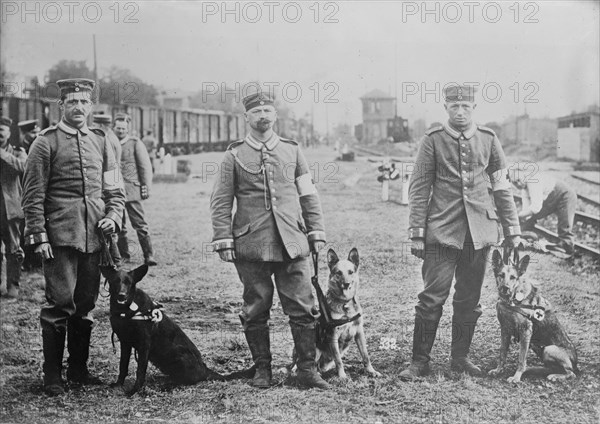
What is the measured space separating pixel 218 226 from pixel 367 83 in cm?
133

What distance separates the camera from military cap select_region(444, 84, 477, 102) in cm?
375

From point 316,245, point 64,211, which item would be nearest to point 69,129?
point 64,211

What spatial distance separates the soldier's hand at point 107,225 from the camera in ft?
12.3

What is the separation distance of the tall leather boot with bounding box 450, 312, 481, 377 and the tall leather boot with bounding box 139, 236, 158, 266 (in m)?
2.00

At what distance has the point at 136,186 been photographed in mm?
4340

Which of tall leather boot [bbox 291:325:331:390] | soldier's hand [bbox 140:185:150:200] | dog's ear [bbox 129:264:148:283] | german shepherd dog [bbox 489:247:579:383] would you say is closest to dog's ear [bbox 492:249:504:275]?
Result: german shepherd dog [bbox 489:247:579:383]

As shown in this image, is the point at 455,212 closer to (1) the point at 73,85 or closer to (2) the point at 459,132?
(2) the point at 459,132

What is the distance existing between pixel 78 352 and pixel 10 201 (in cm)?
138

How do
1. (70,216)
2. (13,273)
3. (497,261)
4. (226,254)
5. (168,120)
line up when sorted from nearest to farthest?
(226,254) → (70,216) → (497,261) → (13,273) → (168,120)

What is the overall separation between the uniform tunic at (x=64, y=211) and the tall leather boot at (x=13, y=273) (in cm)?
86

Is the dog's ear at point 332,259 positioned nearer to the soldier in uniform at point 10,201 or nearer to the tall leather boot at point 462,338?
the tall leather boot at point 462,338

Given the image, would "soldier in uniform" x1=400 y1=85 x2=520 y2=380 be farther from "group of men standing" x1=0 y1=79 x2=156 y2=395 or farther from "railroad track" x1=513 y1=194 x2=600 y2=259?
"group of men standing" x1=0 y1=79 x2=156 y2=395

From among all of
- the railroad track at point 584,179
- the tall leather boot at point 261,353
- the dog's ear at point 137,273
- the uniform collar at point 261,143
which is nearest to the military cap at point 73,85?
the uniform collar at point 261,143

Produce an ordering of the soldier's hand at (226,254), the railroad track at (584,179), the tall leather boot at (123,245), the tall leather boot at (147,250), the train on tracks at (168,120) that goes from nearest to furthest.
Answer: the soldier's hand at (226,254) → the tall leather boot at (123,245) → the tall leather boot at (147,250) → the railroad track at (584,179) → the train on tracks at (168,120)
